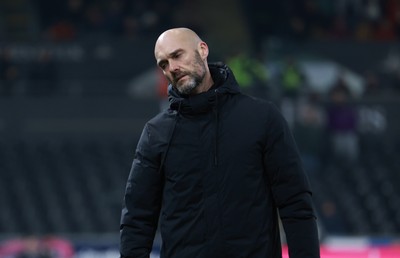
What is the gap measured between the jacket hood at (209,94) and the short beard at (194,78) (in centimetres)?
3

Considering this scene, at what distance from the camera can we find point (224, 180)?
3814mm

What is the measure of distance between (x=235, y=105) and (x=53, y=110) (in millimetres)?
14541

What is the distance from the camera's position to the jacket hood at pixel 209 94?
150 inches

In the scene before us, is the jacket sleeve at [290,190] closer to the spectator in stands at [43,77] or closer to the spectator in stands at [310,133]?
the spectator in stands at [310,133]

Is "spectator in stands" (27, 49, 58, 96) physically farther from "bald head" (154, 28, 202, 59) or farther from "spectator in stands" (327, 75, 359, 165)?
"bald head" (154, 28, 202, 59)

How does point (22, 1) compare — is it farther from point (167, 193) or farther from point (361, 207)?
point (167, 193)

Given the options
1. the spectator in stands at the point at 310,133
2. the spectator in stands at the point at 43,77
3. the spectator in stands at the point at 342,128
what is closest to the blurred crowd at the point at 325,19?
the spectator in stands at the point at 342,128

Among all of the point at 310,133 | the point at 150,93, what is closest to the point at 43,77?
the point at 150,93

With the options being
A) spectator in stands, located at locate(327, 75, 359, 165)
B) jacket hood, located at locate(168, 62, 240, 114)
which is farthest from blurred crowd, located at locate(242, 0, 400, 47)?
jacket hood, located at locate(168, 62, 240, 114)

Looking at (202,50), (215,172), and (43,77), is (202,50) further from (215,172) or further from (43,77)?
(43,77)

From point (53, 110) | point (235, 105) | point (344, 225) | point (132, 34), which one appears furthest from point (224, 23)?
point (235, 105)

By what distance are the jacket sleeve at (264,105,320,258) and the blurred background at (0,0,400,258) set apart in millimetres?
11940

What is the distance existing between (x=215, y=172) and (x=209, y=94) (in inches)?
9.8

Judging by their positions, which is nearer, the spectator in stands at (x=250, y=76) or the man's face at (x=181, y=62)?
the man's face at (x=181, y=62)
